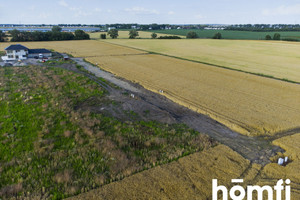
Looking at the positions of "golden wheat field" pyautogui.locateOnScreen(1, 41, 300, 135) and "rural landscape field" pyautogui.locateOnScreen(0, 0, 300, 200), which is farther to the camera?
"golden wheat field" pyautogui.locateOnScreen(1, 41, 300, 135)

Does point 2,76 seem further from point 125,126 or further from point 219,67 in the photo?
point 219,67

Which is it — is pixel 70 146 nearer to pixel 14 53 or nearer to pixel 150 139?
pixel 150 139

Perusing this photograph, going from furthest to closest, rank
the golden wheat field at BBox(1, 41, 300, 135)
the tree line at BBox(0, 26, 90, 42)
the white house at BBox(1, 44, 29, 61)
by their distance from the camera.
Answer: the tree line at BBox(0, 26, 90, 42), the white house at BBox(1, 44, 29, 61), the golden wheat field at BBox(1, 41, 300, 135)

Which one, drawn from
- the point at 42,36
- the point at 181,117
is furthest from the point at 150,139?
the point at 42,36

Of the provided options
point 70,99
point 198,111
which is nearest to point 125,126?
point 198,111

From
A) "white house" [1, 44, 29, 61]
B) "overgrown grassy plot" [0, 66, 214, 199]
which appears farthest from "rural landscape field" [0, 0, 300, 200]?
"white house" [1, 44, 29, 61]

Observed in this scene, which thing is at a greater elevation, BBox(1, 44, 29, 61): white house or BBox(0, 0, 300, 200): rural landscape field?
BBox(1, 44, 29, 61): white house

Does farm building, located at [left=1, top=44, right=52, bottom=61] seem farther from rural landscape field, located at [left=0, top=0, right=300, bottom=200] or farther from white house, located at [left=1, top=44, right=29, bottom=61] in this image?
rural landscape field, located at [left=0, top=0, right=300, bottom=200]

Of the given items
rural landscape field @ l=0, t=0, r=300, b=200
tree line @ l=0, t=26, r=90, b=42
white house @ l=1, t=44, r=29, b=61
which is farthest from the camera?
tree line @ l=0, t=26, r=90, b=42
